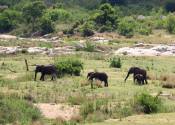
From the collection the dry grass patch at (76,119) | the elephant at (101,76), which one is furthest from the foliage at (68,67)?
the dry grass patch at (76,119)

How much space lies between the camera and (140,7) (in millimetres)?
158000

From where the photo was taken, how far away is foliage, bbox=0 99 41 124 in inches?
442

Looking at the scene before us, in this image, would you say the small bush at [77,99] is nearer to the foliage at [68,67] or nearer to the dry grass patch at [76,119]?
the dry grass patch at [76,119]

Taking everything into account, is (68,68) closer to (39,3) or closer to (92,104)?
(92,104)

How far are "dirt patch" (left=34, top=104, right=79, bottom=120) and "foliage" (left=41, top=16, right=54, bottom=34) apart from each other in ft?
229

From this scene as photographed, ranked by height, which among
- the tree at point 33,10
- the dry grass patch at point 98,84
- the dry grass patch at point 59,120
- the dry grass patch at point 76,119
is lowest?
the dry grass patch at point 98,84

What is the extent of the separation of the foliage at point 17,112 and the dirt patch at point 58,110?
0.50 metres

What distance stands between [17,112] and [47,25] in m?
71.5

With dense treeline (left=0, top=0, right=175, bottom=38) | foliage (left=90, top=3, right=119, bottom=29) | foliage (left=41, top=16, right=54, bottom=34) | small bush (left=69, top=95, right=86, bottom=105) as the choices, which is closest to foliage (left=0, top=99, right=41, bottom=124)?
small bush (left=69, top=95, right=86, bottom=105)

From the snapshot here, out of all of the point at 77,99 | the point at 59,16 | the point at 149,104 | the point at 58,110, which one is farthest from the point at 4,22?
the point at 149,104

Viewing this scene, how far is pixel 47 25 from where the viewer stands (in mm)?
81438

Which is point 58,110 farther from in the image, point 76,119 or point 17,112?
point 17,112

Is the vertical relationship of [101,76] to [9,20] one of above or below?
below

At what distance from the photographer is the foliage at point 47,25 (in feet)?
267
